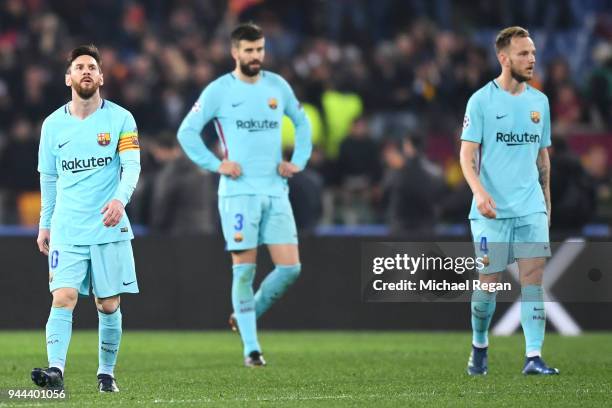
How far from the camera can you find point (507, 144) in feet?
33.1

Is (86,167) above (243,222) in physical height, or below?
above

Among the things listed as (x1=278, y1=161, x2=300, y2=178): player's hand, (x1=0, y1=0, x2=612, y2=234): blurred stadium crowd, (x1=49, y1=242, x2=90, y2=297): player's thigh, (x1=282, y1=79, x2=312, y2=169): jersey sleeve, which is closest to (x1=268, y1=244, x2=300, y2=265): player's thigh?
(x1=278, y1=161, x2=300, y2=178): player's hand

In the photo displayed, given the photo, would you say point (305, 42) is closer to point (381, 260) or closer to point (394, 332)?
point (394, 332)

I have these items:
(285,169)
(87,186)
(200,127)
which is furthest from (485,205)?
(200,127)

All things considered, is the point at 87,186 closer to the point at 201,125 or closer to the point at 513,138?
the point at 201,125

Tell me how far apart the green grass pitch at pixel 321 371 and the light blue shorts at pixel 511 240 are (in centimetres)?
82

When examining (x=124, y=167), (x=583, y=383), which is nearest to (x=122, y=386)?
(x=124, y=167)

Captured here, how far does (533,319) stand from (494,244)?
22.7 inches

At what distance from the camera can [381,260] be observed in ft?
42.7

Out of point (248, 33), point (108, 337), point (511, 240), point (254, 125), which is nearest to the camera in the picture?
point (108, 337)

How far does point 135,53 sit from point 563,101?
6688mm

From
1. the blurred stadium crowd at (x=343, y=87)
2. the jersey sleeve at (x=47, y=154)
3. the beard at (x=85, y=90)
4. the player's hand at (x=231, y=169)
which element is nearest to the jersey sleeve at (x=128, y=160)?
the beard at (x=85, y=90)

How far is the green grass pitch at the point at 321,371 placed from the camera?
8594 mm

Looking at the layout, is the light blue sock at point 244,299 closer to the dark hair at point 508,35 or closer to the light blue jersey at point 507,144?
the light blue jersey at point 507,144
